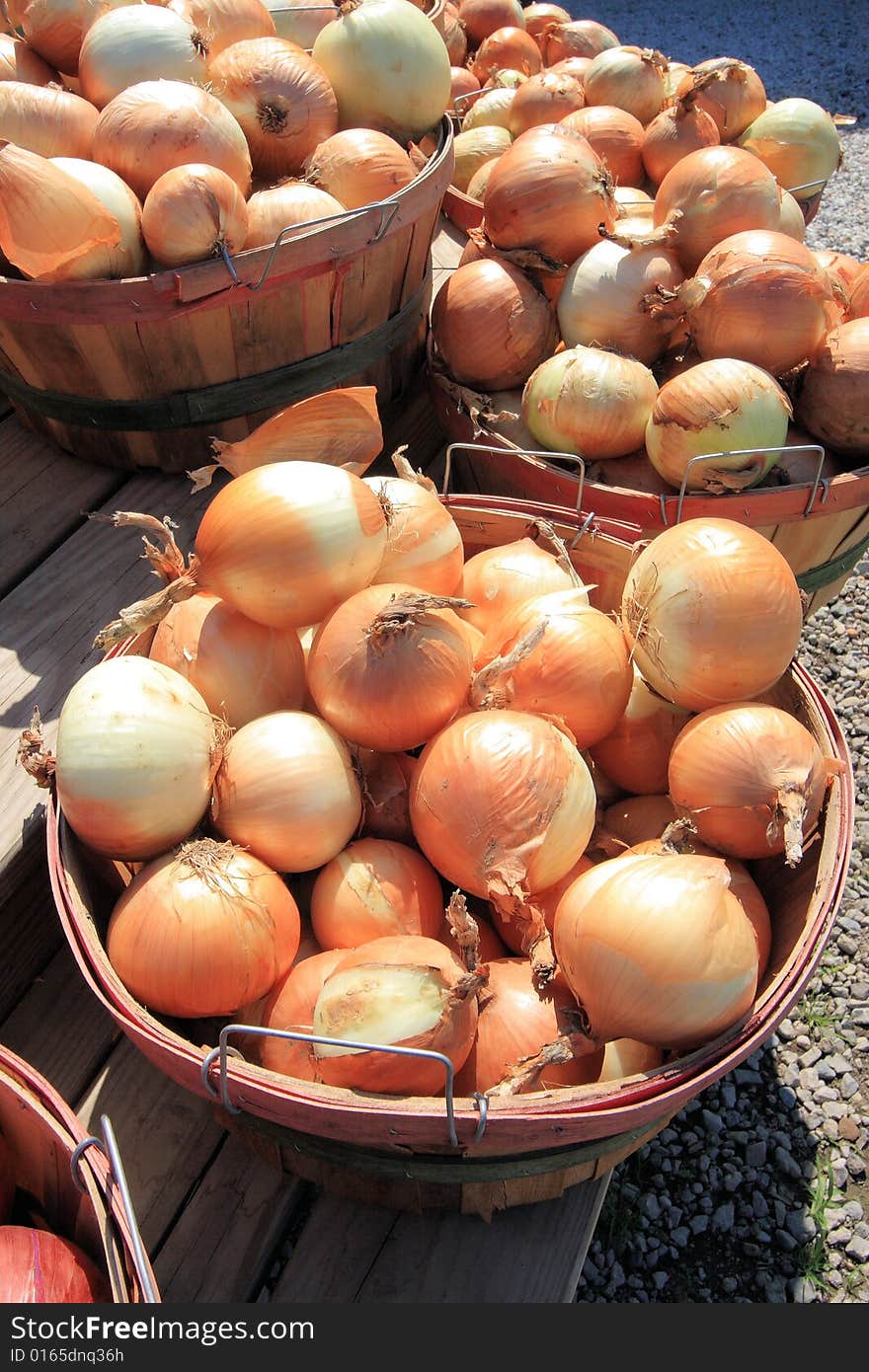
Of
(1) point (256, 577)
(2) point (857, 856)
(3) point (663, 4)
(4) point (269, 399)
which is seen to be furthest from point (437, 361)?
(3) point (663, 4)

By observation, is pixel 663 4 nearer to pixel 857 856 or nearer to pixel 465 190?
pixel 465 190

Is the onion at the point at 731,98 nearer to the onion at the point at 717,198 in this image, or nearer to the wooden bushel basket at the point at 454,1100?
the onion at the point at 717,198

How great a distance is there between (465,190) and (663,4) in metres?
5.36

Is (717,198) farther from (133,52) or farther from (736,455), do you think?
(133,52)

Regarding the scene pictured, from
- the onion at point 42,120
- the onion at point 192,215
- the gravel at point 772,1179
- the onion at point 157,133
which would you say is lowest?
the gravel at point 772,1179

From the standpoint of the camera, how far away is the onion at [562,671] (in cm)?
123

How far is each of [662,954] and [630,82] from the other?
246cm

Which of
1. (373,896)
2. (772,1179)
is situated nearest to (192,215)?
(373,896)

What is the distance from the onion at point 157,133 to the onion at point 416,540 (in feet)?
2.31

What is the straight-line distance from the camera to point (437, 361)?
2.05 meters

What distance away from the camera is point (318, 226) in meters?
1.60

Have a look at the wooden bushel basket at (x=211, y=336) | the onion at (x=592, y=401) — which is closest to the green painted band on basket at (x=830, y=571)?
the onion at (x=592, y=401)

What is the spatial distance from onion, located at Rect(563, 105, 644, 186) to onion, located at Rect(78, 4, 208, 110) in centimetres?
100

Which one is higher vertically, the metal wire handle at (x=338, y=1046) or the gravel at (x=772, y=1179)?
the metal wire handle at (x=338, y=1046)
